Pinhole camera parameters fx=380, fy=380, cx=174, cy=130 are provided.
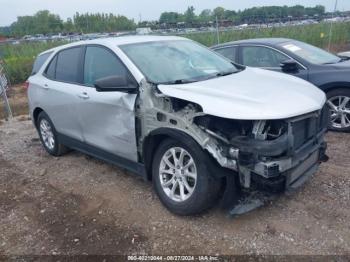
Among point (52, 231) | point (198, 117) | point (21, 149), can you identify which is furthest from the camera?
point (21, 149)

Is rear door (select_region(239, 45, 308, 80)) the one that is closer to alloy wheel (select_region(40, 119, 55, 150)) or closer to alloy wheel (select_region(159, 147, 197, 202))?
alloy wheel (select_region(159, 147, 197, 202))

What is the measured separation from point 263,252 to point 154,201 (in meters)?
1.42

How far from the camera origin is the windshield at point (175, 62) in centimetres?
404

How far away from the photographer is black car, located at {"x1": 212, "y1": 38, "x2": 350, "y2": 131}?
603cm

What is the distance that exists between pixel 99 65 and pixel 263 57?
3.44 metres

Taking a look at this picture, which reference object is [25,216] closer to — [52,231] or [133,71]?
[52,231]

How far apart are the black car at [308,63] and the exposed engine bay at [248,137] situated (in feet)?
6.89

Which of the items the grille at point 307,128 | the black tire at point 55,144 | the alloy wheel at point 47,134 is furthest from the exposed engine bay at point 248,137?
the alloy wheel at point 47,134

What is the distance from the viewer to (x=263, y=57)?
6875 mm

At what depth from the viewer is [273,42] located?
272 inches

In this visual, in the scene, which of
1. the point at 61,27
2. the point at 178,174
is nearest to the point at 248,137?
the point at 178,174

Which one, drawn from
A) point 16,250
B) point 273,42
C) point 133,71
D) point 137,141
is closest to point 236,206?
point 137,141

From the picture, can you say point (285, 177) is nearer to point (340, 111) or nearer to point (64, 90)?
point (64, 90)

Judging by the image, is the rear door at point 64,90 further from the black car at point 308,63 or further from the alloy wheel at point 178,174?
the black car at point 308,63
